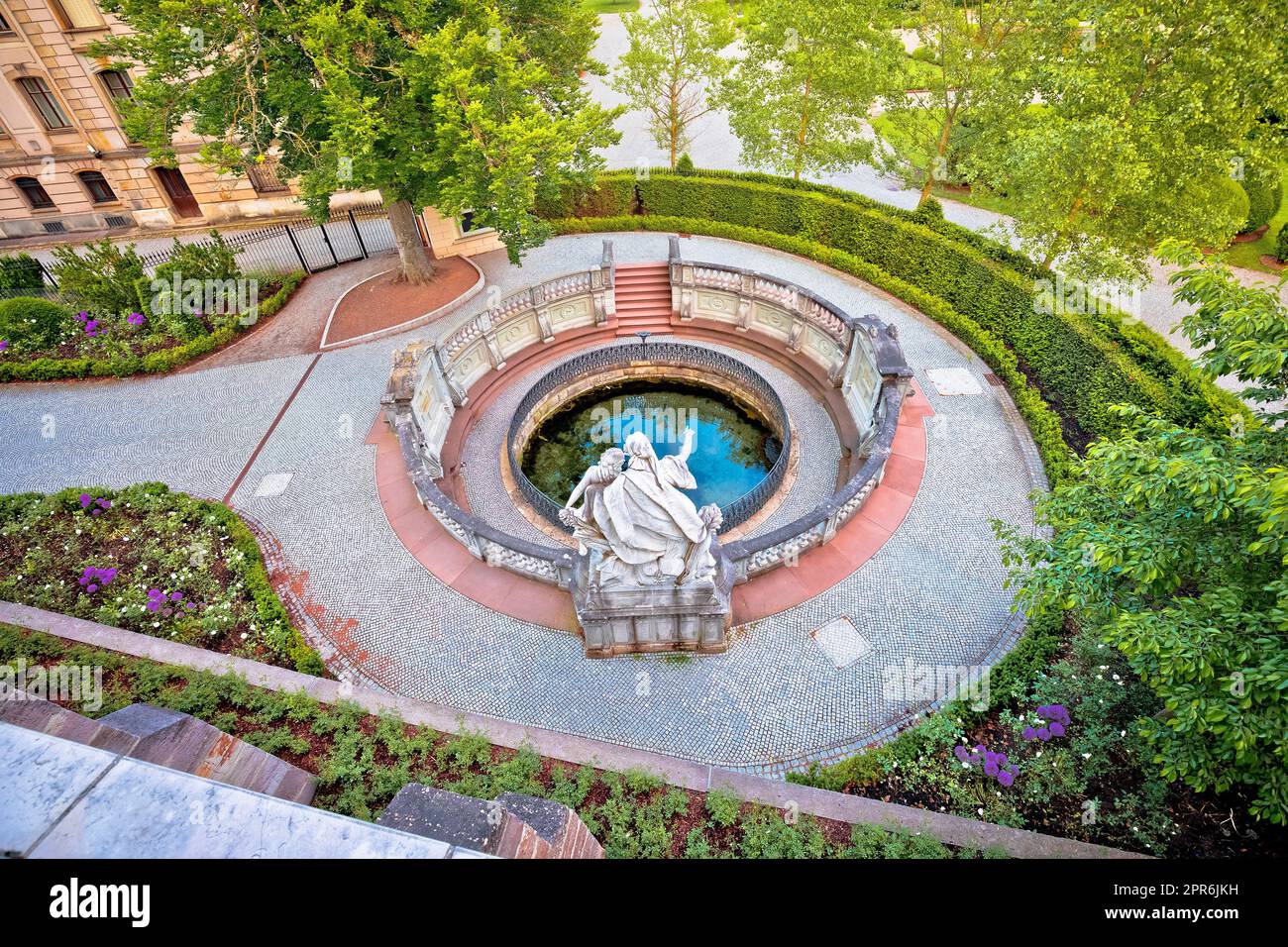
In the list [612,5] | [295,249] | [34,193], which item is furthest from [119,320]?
[612,5]

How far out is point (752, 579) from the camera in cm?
1355

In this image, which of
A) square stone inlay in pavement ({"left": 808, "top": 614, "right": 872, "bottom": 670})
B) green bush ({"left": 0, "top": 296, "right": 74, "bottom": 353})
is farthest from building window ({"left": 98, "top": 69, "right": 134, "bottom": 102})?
square stone inlay in pavement ({"left": 808, "top": 614, "right": 872, "bottom": 670})

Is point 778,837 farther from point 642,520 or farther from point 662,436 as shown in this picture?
point 662,436

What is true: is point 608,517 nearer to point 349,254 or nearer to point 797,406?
point 797,406

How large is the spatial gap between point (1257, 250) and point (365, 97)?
3272cm

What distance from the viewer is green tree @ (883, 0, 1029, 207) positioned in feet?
62.3

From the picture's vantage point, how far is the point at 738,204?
85.3 feet

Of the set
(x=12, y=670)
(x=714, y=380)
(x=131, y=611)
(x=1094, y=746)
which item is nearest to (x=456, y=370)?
(x=714, y=380)

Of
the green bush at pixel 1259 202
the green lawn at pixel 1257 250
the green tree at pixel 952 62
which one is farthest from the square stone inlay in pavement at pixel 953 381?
the green bush at pixel 1259 202

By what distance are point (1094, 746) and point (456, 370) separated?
1724cm

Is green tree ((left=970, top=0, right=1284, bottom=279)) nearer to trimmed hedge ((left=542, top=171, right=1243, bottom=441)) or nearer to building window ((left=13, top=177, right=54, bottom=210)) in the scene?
trimmed hedge ((left=542, top=171, right=1243, bottom=441))

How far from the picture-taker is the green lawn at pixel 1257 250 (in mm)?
23391

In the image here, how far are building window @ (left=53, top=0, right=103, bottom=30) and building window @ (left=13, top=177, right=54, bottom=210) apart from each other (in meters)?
8.11

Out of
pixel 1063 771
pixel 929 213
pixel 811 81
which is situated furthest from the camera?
pixel 929 213
